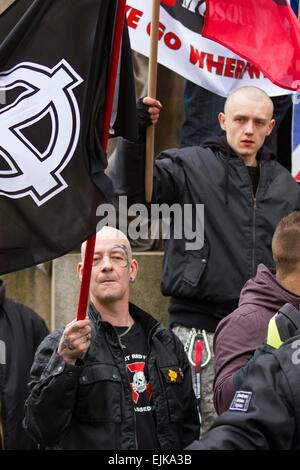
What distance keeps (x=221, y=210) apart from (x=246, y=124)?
583mm

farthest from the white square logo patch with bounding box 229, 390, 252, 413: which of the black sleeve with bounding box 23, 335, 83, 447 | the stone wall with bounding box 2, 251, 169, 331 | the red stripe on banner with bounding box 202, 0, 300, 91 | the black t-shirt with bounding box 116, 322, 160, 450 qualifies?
the stone wall with bounding box 2, 251, 169, 331

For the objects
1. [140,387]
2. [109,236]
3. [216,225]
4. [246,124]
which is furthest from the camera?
[246,124]

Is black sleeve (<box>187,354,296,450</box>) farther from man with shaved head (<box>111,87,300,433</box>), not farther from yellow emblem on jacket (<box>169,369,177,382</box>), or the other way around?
man with shaved head (<box>111,87,300,433</box>)

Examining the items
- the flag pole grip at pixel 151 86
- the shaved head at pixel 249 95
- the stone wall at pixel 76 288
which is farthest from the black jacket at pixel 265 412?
the stone wall at pixel 76 288

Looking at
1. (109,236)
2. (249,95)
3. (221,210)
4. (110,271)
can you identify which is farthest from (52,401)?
(249,95)

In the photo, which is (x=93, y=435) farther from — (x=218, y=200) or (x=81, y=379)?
(x=218, y=200)

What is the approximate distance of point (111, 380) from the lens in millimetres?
3557

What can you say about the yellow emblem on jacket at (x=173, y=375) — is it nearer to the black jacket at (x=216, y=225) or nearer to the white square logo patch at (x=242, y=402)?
the black jacket at (x=216, y=225)

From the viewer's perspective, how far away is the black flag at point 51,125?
3094 millimetres

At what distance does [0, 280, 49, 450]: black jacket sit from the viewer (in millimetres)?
4367

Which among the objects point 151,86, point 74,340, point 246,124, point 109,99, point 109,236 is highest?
point 246,124

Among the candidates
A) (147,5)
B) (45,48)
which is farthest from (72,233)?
(147,5)

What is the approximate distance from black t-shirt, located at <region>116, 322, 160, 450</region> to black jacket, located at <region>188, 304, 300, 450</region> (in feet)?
3.88

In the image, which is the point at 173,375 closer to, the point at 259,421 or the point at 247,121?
the point at 259,421
